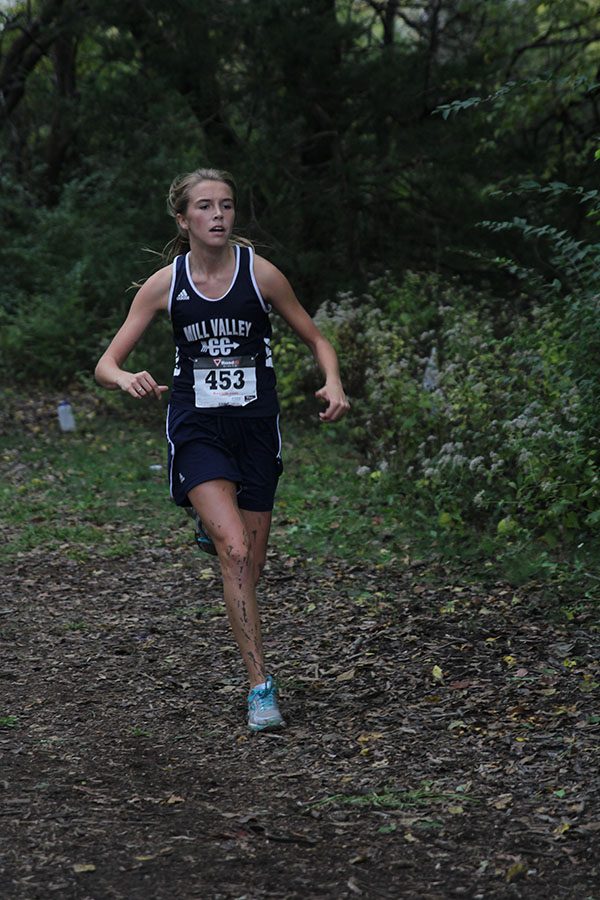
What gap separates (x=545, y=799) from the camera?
3.94 m

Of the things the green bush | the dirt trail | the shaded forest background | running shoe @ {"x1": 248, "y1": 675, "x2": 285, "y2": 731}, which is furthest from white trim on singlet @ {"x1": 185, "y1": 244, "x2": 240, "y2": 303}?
the shaded forest background

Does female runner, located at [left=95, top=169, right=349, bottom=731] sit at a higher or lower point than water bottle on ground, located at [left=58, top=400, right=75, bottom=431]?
lower

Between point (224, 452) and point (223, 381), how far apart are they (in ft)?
0.89

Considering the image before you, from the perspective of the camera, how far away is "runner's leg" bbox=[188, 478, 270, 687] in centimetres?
463

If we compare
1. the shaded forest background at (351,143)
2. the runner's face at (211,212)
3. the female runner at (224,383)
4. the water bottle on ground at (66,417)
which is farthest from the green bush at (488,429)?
the water bottle on ground at (66,417)

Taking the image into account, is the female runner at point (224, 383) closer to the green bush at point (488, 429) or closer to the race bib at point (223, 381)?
the race bib at point (223, 381)

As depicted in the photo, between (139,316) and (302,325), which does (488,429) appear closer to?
(302,325)

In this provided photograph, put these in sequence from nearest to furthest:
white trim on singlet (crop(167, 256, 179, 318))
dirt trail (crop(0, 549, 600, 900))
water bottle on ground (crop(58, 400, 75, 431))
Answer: dirt trail (crop(0, 549, 600, 900)), white trim on singlet (crop(167, 256, 179, 318)), water bottle on ground (crop(58, 400, 75, 431))

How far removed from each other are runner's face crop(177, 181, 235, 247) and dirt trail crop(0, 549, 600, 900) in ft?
6.11

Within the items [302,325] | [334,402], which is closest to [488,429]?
[302,325]

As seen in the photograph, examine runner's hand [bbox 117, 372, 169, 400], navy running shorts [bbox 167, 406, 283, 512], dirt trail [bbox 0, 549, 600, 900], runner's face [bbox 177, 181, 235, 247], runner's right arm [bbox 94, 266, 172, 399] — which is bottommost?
dirt trail [bbox 0, 549, 600, 900]

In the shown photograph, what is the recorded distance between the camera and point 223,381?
470 centimetres

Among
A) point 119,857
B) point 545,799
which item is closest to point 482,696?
point 545,799

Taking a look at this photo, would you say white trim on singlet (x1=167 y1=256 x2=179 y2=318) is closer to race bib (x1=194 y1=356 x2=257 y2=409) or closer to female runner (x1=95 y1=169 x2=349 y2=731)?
female runner (x1=95 y1=169 x2=349 y2=731)
